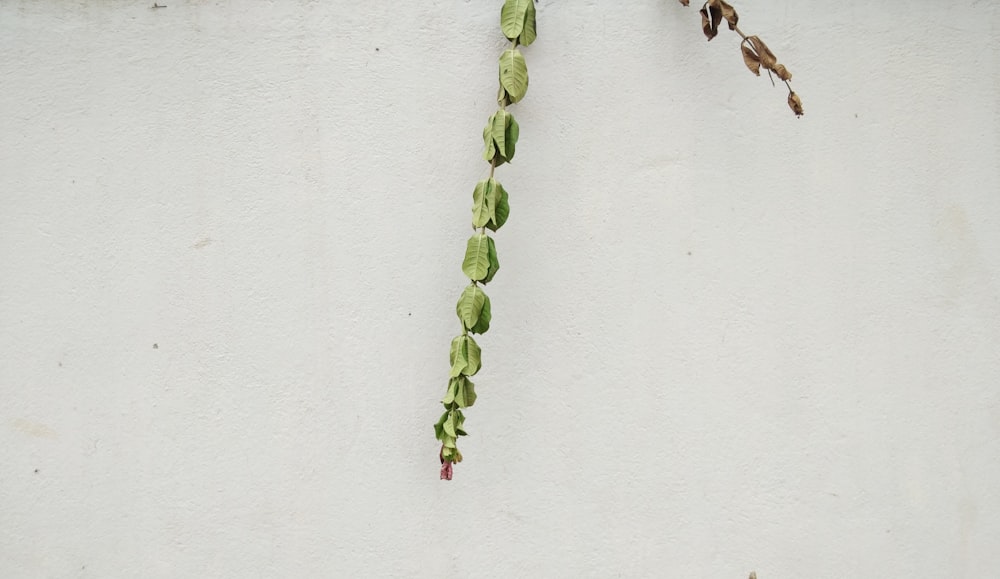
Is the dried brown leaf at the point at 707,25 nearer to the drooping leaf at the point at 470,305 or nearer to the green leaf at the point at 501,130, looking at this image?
the green leaf at the point at 501,130

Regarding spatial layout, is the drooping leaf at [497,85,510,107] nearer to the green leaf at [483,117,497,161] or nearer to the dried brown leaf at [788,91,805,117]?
the green leaf at [483,117,497,161]

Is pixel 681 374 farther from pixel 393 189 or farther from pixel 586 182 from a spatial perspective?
pixel 393 189

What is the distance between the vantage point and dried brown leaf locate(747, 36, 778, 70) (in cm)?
196

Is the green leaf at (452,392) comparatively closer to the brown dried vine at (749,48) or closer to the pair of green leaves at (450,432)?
the pair of green leaves at (450,432)

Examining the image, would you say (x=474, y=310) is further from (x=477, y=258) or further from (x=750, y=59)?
(x=750, y=59)

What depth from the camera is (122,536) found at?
205cm

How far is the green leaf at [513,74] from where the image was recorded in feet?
6.47

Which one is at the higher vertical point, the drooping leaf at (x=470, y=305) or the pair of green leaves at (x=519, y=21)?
the pair of green leaves at (x=519, y=21)

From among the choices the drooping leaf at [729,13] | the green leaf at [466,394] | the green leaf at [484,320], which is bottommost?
the green leaf at [466,394]

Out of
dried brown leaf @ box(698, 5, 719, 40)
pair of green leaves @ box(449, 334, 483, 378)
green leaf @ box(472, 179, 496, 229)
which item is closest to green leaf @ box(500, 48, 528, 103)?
green leaf @ box(472, 179, 496, 229)

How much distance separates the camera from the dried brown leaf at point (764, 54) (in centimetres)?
196

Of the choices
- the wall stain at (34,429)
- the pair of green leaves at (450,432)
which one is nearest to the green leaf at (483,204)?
the pair of green leaves at (450,432)

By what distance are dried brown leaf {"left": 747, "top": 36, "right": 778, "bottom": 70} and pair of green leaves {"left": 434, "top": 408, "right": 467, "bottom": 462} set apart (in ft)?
3.61

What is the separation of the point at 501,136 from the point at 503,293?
15.3 inches
